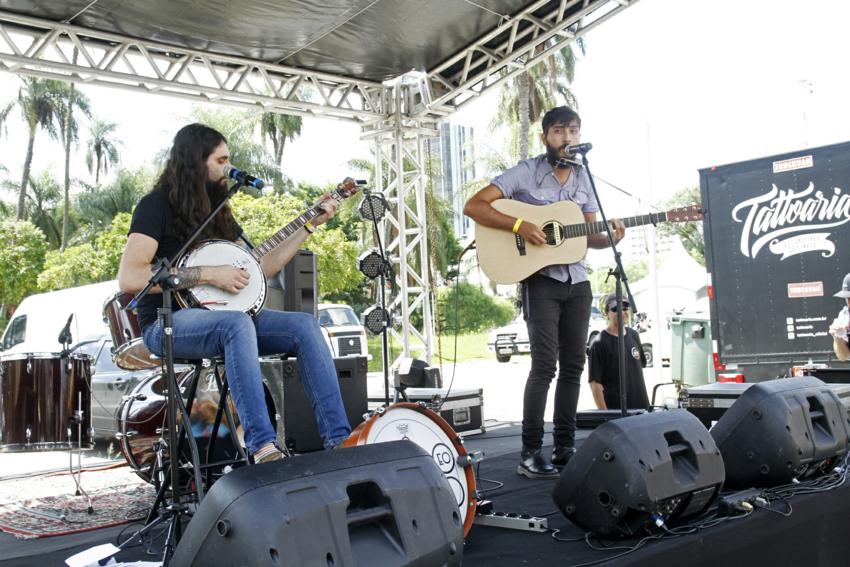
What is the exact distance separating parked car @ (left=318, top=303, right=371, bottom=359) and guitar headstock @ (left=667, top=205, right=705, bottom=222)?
13.4m

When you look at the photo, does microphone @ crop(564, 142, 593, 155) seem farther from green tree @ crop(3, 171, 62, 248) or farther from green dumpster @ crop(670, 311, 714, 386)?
green tree @ crop(3, 171, 62, 248)

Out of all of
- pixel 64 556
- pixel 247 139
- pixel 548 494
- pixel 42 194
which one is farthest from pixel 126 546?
pixel 42 194

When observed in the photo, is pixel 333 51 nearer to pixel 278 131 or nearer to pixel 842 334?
pixel 842 334

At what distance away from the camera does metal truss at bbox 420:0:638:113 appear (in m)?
7.70

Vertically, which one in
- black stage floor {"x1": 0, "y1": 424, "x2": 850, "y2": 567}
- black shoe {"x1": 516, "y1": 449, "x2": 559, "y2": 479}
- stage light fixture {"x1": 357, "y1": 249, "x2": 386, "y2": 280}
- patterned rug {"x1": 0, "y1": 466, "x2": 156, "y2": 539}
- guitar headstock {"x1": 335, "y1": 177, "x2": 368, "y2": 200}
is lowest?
patterned rug {"x1": 0, "y1": 466, "x2": 156, "y2": 539}

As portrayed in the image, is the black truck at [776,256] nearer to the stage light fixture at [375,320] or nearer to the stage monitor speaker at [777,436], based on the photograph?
the stage light fixture at [375,320]

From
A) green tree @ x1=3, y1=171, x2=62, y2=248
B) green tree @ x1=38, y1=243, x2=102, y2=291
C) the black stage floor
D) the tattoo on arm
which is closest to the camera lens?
the black stage floor

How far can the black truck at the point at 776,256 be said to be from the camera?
25.4ft

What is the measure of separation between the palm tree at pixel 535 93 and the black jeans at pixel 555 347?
22334 mm

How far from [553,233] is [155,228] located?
2.08 m

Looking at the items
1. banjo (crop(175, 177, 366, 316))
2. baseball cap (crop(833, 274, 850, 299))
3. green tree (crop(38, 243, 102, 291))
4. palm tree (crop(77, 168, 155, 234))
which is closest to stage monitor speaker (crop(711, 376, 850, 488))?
banjo (crop(175, 177, 366, 316))

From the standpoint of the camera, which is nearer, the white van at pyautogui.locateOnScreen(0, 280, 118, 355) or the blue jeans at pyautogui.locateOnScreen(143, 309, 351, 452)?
the blue jeans at pyautogui.locateOnScreen(143, 309, 351, 452)

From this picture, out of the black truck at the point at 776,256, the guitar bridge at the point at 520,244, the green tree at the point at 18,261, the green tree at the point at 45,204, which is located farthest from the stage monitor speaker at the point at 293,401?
the green tree at the point at 45,204

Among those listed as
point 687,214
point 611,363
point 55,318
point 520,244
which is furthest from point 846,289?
point 55,318
